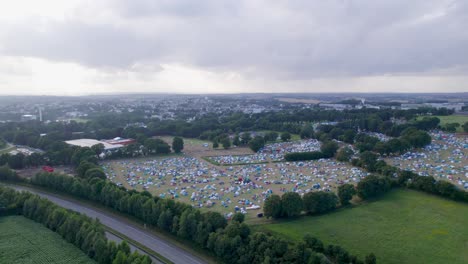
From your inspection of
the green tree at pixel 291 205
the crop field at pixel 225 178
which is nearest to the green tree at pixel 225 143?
the crop field at pixel 225 178

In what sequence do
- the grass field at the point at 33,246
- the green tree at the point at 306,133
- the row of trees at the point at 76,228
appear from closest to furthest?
the row of trees at the point at 76,228, the grass field at the point at 33,246, the green tree at the point at 306,133

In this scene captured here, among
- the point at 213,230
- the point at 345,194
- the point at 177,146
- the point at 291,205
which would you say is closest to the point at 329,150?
the point at 345,194

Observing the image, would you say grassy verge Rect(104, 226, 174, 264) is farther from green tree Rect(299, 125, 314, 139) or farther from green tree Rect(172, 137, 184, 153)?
green tree Rect(299, 125, 314, 139)

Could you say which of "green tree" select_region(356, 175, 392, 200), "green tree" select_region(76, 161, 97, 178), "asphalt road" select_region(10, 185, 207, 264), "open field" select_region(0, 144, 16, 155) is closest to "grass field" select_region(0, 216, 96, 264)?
"asphalt road" select_region(10, 185, 207, 264)

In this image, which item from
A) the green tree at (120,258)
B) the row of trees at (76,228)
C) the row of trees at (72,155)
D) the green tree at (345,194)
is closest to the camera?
the green tree at (120,258)

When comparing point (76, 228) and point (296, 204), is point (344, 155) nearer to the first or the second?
point (296, 204)

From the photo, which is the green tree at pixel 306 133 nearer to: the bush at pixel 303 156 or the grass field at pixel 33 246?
the bush at pixel 303 156

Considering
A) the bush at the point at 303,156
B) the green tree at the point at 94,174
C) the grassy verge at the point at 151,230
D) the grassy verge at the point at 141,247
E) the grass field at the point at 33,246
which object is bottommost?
the grassy verge at the point at 141,247
